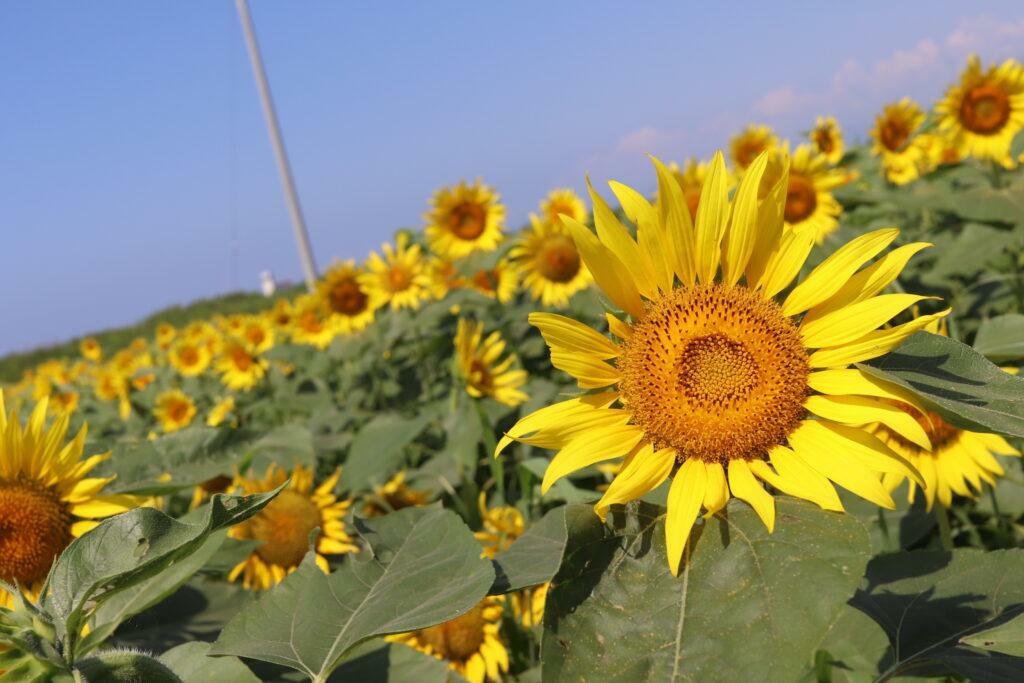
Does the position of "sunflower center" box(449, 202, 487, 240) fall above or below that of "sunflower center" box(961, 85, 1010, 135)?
below

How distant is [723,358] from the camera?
118cm

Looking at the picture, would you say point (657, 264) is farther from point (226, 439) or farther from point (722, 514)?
point (226, 439)

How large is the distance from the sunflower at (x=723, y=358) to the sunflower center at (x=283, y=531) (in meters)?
1.73

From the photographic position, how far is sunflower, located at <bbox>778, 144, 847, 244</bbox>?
4238 mm

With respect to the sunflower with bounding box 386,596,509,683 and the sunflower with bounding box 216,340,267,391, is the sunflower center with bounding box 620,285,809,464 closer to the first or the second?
the sunflower with bounding box 386,596,509,683

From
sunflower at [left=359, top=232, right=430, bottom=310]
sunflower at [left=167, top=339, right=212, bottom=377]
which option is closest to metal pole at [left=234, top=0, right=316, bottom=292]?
sunflower at [left=167, top=339, right=212, bottom=377]

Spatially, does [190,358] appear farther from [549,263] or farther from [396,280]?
[549,263]

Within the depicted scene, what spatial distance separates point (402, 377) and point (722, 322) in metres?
4.77

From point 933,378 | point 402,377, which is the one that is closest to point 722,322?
point 933,378

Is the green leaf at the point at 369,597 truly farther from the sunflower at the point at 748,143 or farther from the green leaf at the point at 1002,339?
the sunflower at the point at 748,143

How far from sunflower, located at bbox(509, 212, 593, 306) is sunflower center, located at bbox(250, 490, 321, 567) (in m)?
2.75

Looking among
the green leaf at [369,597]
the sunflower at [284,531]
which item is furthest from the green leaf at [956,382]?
the sunflower at [284,531]

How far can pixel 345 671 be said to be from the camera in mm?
1233

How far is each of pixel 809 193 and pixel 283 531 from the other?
3.11 metres
